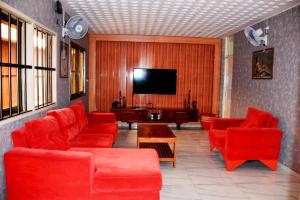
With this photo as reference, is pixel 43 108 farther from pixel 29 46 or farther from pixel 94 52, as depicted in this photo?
pixel 94 52

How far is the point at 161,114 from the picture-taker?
7645 mm

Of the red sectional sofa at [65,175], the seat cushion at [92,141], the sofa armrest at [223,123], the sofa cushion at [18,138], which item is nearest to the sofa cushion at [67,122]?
the seat cushion at [92,141]

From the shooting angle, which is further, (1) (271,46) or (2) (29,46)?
(1) (271,46)

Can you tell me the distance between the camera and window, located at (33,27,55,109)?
13.1ft

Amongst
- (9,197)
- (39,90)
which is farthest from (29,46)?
(9,197)

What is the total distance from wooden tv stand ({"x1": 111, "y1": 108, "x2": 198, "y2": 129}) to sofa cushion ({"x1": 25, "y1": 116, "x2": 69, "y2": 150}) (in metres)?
4.10

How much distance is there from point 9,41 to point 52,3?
1.53 meters

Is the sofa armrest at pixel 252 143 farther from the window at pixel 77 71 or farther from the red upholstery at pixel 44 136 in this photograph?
the window at pixel 77 71

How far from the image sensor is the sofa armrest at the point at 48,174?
2633 mm

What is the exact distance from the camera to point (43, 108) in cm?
413

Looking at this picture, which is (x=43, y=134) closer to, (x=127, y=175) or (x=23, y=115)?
(x=23, y=115)

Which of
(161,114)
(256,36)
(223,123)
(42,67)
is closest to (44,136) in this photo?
(42,67)

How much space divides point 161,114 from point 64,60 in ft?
10.6

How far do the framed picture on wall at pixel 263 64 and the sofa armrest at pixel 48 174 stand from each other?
3.88 m
